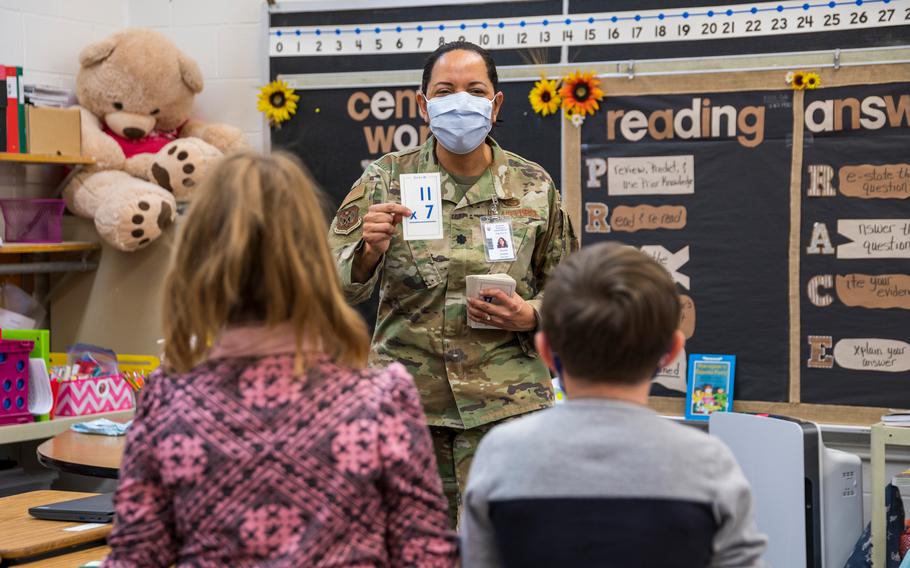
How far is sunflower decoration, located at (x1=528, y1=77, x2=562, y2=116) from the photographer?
4.01m

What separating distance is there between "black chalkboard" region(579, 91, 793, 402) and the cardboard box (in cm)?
204

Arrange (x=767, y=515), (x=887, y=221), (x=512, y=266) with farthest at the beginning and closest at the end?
1. (x=887, y=221)
2. (x=767, y=515)
3. (x=512, y=266)

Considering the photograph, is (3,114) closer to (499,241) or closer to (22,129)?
(22,129)

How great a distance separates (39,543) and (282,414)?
98 centimetres

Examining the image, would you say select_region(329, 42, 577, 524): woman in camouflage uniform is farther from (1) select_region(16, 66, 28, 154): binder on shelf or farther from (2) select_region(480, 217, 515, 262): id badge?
(1) select_region(16, 66, 28, 154): binder on shelf

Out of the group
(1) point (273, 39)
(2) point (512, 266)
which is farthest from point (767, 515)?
(1) point (273, 39)

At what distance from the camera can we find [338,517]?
126 centimetres

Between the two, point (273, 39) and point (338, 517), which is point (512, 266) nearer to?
point (338, 517)

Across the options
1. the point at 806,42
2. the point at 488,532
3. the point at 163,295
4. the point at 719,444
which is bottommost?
the point at 488,532

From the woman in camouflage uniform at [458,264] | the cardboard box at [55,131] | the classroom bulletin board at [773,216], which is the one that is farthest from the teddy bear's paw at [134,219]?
the woman in camouflage uniform at [458,264]

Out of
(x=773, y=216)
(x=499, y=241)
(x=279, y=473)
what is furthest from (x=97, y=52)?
(x=279, y=473)

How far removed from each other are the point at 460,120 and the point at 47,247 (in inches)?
94.6

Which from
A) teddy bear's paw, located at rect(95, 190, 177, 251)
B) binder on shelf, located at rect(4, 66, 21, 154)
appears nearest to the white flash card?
teddy bear's paw, located at rect(95, 190, 177, 251)

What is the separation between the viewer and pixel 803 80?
12.2 ft
